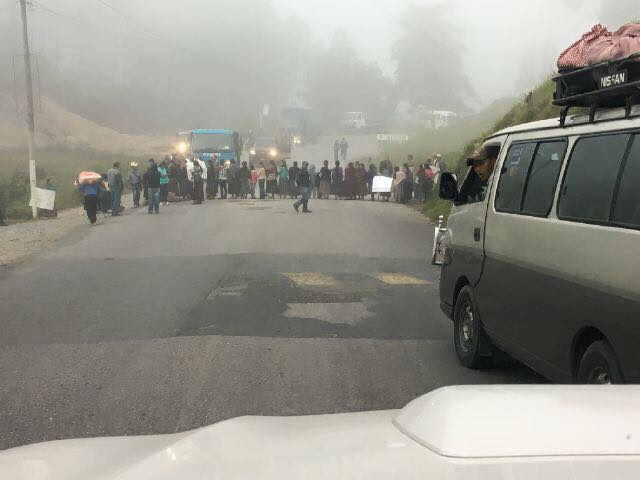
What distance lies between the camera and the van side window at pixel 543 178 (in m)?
4.61

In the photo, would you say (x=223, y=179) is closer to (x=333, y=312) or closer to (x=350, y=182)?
(x=350, y=182)

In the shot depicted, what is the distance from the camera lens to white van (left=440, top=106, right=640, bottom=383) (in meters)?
3.67

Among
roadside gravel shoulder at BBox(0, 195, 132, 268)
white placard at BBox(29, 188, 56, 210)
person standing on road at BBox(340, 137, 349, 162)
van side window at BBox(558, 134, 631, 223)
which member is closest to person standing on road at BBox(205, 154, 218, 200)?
roadside gravel shoulder at BBox(0, 195, 132, 268)

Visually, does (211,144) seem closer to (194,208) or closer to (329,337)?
(194,208)

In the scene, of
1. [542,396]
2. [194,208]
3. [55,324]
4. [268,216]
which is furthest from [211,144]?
[542,396]

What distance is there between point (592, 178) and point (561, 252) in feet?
1.64

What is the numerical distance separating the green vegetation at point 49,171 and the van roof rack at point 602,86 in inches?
793

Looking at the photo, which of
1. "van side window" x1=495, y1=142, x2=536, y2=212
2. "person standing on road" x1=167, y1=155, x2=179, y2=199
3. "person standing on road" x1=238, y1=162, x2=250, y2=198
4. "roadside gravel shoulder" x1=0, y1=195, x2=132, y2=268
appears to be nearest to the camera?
"van side window" x1=495, y1=142, x2=536, y2=212

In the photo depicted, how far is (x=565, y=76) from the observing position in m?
4.69

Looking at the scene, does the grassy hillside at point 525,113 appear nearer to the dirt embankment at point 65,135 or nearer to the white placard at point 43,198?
the white placard at point 43,198

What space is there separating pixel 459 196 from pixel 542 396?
4896 millimetres

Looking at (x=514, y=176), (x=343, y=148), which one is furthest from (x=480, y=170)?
(x=343, y=148)

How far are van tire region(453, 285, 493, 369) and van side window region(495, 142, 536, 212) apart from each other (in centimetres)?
98

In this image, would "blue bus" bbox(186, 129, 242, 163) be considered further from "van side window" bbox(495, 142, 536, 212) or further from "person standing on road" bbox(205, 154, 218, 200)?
"van side window" bbox(495, 142, 536, 212)
